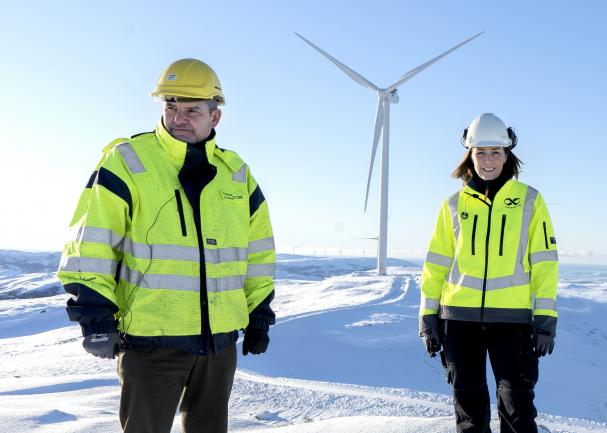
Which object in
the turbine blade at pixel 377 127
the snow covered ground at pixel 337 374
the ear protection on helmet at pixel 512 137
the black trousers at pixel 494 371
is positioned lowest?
the snow covered ground at pixel 337 374

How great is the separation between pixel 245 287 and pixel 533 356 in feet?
5.67

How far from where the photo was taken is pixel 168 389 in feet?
7.73

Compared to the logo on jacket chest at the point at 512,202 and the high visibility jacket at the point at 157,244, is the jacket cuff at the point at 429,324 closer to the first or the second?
the logo on jacket chest at the point at 512,202

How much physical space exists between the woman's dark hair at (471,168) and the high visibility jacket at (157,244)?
1783 mm

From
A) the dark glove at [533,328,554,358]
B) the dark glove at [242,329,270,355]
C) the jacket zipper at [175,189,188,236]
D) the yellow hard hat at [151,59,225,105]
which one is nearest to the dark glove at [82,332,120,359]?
the jacket zipper at [175,189,188,236]

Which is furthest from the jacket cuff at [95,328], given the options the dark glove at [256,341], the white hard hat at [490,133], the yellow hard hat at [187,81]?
the white hard hat at [490,133]

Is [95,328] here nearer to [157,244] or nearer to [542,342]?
[157,244]

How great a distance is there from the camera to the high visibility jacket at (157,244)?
2.31 metres

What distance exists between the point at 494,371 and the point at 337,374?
212 inches

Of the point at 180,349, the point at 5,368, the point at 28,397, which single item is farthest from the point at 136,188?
the point at 5,368

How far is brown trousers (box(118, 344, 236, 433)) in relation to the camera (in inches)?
90.7

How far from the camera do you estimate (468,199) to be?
360 cm

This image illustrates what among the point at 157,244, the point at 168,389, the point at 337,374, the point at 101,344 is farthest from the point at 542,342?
the point at 337,374

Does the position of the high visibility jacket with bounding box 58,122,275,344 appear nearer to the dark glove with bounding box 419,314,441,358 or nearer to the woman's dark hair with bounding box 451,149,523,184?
the dark glove with bounding box 419,314,441,358
